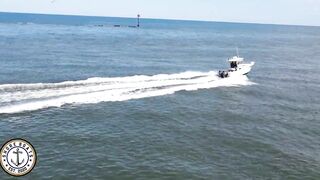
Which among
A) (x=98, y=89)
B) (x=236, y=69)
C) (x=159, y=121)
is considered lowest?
(x=159, y=121)

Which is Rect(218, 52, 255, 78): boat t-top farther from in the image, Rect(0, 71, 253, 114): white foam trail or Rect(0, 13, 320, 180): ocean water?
Rect(0, 13, 320, 180): ocean water

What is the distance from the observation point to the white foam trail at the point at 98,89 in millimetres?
54125

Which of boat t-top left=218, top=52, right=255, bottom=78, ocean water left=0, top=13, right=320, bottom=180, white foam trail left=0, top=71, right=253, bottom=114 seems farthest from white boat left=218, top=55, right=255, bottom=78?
ocean water left=0, top=13, right=320, bottom=180

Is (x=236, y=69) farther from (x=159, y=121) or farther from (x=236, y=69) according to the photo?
(x=159, y=121)

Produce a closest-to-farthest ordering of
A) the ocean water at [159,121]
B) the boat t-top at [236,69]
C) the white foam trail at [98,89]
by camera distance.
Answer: the ocean water at [159,121] → the white foam trail at [98,89] → the boat t-top at [236,69]

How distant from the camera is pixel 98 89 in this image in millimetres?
63750

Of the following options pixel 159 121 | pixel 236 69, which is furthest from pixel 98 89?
pixel 236 69

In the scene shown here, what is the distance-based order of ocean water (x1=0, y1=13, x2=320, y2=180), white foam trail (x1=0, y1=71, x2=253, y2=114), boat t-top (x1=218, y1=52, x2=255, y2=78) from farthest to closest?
boat t-top (x1=218, y1=52, x2=255, y2=78)
white foam trail (x1=0, y1=71, x2=253, y2=114)
ocean water (x1=0, y1=13, x2=320, y2=180)

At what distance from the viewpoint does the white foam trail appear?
54.1 meters

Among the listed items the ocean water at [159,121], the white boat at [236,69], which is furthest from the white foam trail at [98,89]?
the white boat at [236,69]

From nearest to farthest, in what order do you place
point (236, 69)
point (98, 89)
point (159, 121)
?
1. point (159, 121)
2. point (98, 89)
3. point (236, 69)

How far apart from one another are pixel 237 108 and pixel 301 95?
54.6 feet

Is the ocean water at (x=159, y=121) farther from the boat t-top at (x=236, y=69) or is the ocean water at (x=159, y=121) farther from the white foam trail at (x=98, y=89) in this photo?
the boat t-top at (x=236, y=69)

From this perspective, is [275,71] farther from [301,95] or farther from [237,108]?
[237,108]
